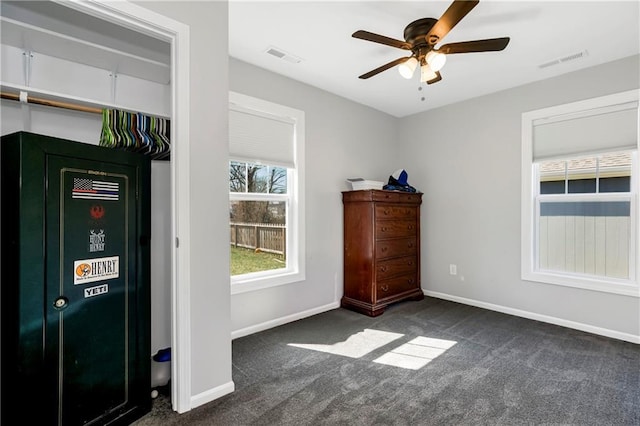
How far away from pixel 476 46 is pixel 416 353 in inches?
94.1

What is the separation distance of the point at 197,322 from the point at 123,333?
0.38 metres

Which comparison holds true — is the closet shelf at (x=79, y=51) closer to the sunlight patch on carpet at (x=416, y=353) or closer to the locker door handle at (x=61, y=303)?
the locker door handle at (x=61, y=303)

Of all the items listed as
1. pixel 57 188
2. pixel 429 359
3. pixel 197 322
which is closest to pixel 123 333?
pixel 197 322

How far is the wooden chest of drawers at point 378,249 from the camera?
3.58 m

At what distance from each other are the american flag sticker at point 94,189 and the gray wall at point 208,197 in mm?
398

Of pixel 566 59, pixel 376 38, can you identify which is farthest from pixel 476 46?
pixel 566 59

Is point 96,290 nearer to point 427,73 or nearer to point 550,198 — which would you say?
point 427,73

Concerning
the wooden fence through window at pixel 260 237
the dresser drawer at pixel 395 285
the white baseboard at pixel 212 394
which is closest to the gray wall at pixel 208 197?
the white baseboard at pixel 212 394

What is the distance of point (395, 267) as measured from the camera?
3832 mm

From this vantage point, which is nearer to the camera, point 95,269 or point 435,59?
point 95,269

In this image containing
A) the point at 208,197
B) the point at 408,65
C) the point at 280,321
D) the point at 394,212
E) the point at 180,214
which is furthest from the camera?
the point at 394,212

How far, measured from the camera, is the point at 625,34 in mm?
2545

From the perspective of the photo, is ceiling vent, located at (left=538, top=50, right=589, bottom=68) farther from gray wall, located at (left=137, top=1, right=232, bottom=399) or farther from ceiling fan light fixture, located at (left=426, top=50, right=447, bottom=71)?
gray wall, located at (left=137, top=1, right=232, bottom=399)

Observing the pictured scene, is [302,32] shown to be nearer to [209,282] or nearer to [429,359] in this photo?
[209,282]
